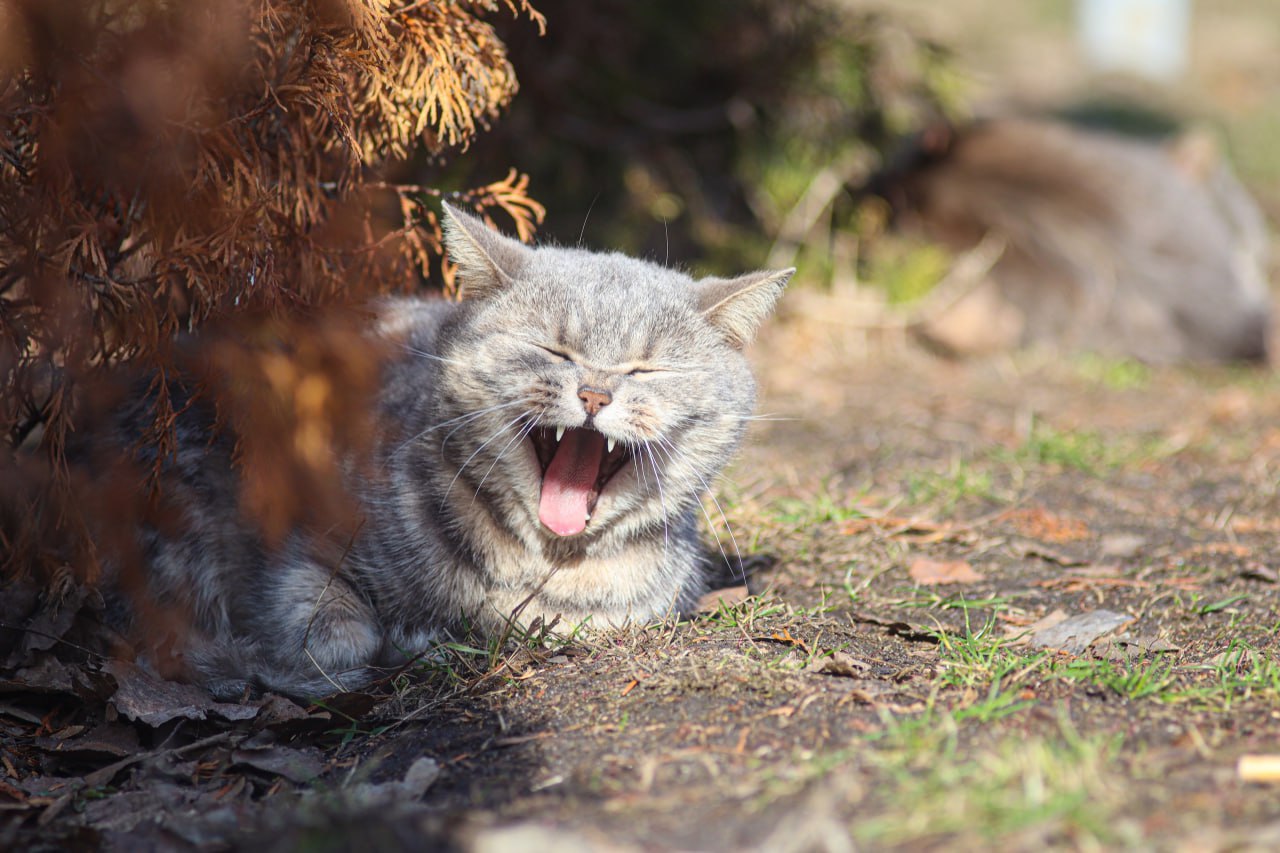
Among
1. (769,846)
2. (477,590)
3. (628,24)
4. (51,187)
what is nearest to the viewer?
(769,846)

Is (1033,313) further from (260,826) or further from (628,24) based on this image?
(260,826)

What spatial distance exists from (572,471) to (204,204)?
118 centimetres

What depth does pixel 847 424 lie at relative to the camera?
5445 millimetres

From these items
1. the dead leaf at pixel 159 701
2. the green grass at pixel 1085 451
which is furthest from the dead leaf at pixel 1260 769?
the green grass at pixel 1085 451

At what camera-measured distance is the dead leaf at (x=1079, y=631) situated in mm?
3010

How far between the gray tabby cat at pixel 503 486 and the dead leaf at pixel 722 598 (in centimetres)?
6

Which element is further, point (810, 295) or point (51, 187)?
point (810, 295)

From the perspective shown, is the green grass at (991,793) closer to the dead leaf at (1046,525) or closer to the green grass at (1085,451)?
the dead leaf at (1046,525)

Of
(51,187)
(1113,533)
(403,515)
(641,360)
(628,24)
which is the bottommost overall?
(1113,533)

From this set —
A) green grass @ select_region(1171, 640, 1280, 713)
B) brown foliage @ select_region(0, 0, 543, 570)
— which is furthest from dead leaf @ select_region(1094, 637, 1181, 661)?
brown foliage @ select_region(0, 0, 543, 570)

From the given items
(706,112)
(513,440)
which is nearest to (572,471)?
(513,440)

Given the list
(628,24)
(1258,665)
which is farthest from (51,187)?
(628,24)

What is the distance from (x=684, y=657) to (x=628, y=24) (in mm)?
4236

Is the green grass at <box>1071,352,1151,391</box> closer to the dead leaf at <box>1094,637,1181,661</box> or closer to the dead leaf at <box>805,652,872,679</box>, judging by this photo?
the dead leaf at <box>1094,637,1181,661</box>
